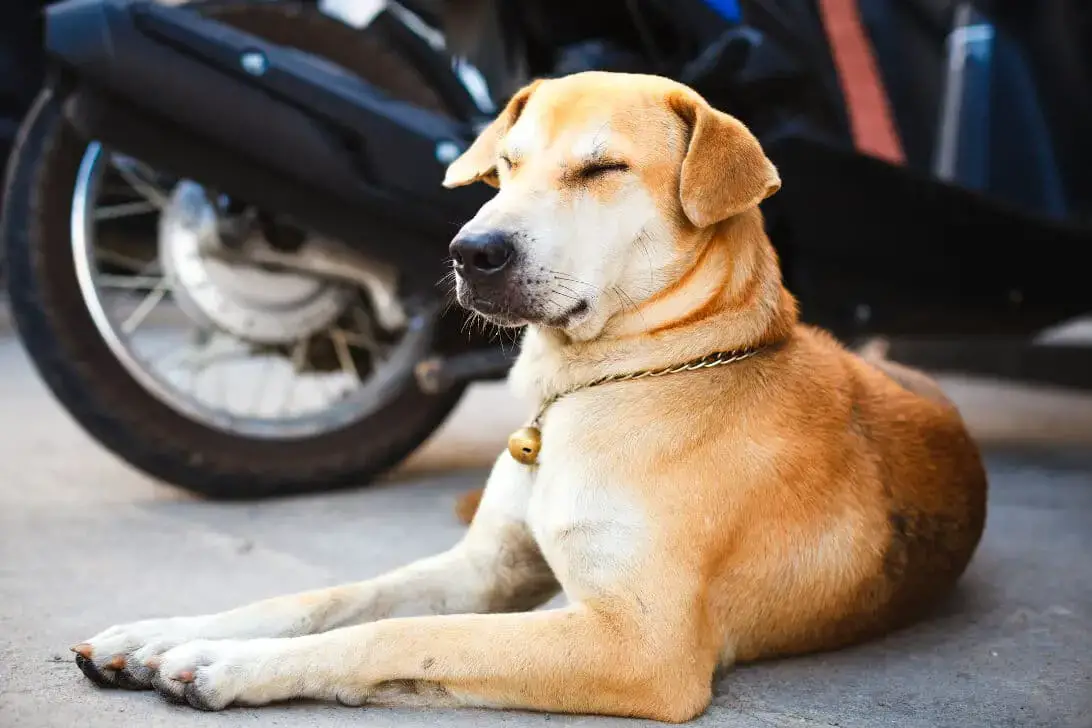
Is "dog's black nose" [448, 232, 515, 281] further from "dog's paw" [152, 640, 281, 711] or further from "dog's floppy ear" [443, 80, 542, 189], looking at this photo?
"dog's paw" [152, 640, 281, 711]

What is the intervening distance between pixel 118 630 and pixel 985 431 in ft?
11.6

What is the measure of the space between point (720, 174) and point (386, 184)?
3.82 feet

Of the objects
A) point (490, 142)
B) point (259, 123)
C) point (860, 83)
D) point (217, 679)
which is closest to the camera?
point (217, 679)

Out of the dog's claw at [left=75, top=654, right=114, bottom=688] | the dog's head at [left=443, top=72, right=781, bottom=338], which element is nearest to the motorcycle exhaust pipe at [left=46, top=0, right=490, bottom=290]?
the dog's head at [left=443, top=72, right=781, bottom=338]

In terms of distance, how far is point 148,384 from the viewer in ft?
9.41

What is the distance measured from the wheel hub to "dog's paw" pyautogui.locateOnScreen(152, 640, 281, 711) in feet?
5.22

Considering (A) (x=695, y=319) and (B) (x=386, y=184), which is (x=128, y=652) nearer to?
(A) (x=695, y=319)

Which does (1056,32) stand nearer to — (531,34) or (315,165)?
(531,34)

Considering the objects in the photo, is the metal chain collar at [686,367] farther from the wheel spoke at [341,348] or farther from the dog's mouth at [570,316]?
the wheel spoke at [341,348]

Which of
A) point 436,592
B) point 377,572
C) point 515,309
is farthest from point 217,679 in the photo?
point 377,572

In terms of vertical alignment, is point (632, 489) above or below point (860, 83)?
below

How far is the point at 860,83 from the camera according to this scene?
3221 mm

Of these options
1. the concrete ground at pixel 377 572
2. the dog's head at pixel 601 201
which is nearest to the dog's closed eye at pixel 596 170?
the dog's head at pixel 601 201

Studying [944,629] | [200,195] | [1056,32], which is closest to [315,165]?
[200,195]
